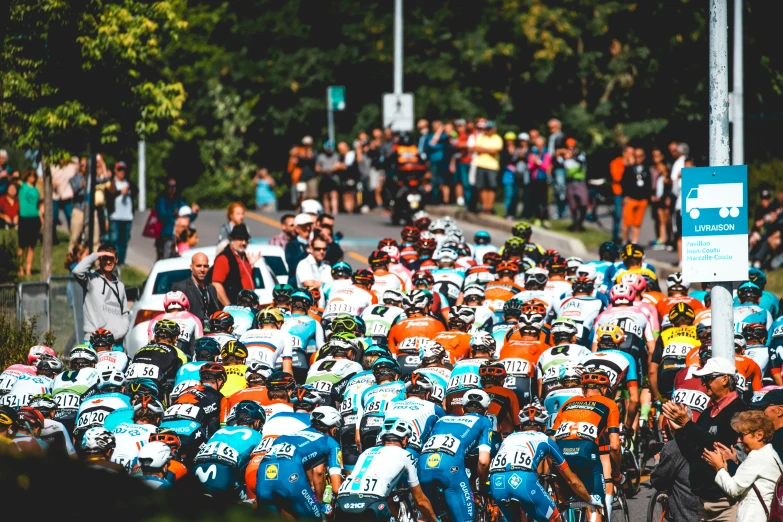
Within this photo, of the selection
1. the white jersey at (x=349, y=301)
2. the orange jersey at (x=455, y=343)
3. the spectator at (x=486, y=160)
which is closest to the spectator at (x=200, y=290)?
the white jersey at (x=349, y=301)

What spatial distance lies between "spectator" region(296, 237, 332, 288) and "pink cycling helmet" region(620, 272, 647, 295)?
437 centimetres

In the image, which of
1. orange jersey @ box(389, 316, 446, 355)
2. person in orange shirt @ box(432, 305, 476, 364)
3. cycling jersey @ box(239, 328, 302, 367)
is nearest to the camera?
cycling jersey @ box(239, 328, 302, 367)

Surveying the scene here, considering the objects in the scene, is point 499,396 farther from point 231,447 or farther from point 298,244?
point 298,244

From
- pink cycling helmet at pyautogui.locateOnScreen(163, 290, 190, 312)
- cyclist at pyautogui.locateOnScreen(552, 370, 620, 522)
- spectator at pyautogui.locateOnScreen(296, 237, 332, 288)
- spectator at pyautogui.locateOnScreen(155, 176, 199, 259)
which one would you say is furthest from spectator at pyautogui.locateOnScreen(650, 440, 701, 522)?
spectator at pyautogui.locateOnScreen(155, 176, 199, 259)

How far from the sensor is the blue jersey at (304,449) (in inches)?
421

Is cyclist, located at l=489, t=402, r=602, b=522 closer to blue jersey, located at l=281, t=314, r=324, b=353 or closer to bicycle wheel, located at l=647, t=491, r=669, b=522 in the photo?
bicycle wheel, located at l=647, t=491, r=669, b=522

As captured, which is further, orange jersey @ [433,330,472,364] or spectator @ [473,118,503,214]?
spectator @ [473,118,503,214]

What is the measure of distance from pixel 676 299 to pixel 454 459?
16.7 feet

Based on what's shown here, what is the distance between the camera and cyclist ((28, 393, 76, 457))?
11195 mm

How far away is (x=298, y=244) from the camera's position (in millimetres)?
18875

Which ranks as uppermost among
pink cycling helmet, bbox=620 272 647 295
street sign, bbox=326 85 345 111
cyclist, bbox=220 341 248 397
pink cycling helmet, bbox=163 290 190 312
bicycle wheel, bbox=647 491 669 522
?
street sign, bbox=326 85 345 111

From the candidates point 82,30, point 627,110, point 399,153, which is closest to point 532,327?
point 82,30

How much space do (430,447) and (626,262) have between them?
6.23m

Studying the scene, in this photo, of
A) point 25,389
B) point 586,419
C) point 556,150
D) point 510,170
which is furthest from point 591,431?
point 510,170
